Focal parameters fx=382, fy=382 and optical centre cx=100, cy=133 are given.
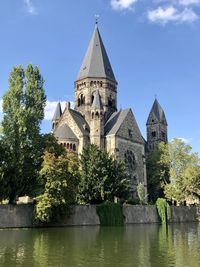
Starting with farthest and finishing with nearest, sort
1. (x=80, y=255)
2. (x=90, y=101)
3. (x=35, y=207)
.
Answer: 1. (x=90, y=101)
2. (x=35, y=207)
3. (x=80, y=255)

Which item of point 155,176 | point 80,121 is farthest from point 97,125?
point 155,176

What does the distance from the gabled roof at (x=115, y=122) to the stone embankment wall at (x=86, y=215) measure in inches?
696

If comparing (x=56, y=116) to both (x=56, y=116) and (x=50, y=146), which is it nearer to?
(x=56, y=116)

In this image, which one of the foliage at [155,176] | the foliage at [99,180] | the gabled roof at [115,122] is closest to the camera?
the foliage at [99,180]

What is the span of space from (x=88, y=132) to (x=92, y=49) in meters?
20.9

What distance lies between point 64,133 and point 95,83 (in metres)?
15.0

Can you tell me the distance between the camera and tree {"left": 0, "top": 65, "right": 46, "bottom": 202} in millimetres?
37125

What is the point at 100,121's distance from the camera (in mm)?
64375

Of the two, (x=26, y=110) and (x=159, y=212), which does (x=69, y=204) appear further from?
(x=159, y=212)

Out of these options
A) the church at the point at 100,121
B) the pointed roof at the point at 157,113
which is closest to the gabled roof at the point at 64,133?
the church at the point at 100,121

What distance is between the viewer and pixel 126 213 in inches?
1810

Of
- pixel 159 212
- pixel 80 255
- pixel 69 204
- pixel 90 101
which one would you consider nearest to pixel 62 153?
pixel 69 204

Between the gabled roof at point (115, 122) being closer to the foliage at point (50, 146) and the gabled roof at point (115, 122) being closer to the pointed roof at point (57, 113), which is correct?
the pointed roof at point (57, 113)

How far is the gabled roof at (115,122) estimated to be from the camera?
65.0 meters
